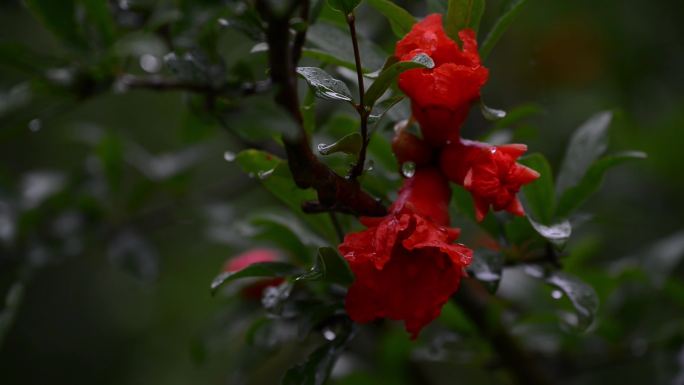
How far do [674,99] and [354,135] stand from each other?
1758 millimetres

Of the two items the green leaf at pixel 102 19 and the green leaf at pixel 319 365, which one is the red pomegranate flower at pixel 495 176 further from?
the green leaf at pixel 102 19

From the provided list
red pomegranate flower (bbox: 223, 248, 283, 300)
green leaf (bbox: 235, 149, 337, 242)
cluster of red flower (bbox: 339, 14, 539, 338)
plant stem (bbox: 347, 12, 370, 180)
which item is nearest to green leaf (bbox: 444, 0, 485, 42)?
cluster of red flower (bbox: 339, 14, 539, 338)

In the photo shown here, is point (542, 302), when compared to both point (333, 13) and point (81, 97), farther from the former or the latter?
point (81, 97)

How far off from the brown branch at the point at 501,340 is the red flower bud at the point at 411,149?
0.38 m

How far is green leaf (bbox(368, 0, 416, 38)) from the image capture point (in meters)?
0.88

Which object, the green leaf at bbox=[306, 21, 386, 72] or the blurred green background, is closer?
the green leaf at bbox=[306, 21, 386, 72]

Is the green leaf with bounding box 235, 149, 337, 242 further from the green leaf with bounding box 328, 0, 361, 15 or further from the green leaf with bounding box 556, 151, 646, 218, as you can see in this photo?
the green leaf with bounding box 556, 151, 646, 218

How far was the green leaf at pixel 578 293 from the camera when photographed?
94 cm

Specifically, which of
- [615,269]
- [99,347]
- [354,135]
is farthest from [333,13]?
[99,347]

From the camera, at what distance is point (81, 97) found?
3.70 ft

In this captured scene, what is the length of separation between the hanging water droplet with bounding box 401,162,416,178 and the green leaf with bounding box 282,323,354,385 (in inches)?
8.1

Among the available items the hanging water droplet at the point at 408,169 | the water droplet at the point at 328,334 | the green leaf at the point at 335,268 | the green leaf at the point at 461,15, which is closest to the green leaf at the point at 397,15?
the green leaf at the point at 461,15

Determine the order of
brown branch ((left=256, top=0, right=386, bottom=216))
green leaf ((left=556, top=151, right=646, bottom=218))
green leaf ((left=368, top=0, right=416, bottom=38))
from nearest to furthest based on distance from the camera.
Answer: brown branch ((left=256, top=0, right=386, bottom=216))
green leaf ((left=368, top=0, right=416, bottom=38))
green leaf ((left=556, top=151, right=646, bottom=218))

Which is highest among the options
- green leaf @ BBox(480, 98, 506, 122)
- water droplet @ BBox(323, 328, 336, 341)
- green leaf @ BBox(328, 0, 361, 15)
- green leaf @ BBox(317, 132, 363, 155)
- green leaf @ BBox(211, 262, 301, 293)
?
green leaf @ BBox(328, 0, 361, 15)
